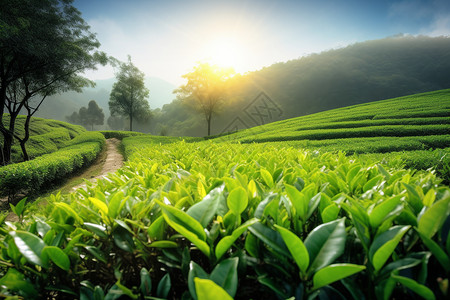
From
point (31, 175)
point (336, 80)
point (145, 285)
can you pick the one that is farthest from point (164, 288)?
point (336, 80)

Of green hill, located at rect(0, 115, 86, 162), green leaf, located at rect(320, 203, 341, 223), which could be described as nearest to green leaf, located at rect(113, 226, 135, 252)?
green leaf, located at rect(320, 203, 341, 223)

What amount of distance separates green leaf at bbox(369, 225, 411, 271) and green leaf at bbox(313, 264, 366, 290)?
11 centimetres

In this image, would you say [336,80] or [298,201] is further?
[336,80]

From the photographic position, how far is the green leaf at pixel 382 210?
0.74 m

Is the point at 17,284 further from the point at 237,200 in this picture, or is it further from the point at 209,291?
the point at 237,200

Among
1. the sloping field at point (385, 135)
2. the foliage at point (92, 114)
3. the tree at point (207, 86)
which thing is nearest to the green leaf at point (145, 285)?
the sloping field at point (385, 135)

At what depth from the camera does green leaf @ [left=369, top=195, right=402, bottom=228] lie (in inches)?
29.0

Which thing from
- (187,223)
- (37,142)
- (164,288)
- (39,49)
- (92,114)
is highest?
(92,114)

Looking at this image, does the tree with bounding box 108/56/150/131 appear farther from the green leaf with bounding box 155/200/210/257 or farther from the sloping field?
the green leaf with bounding box 155/200/210/257

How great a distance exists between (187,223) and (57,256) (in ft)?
1.68

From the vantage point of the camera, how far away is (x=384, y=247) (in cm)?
61

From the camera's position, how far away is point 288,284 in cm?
74

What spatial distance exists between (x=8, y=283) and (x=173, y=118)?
71.7 metres

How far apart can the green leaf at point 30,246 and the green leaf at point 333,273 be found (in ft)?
3.25
